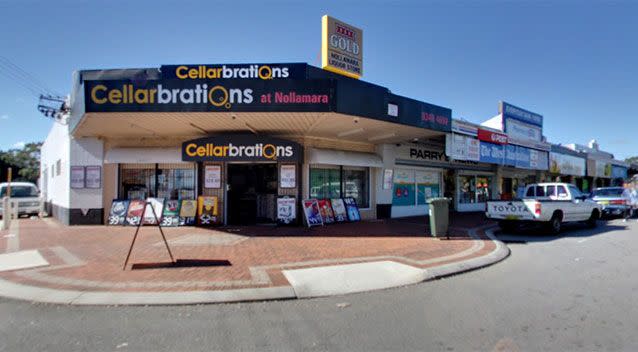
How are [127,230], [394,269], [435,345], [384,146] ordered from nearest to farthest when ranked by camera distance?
[435,345] < [394,269] < [127,230] < [384,146]

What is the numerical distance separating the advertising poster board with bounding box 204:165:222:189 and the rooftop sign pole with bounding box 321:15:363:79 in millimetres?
5960

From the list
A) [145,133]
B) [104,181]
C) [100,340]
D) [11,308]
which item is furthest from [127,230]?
[100,340]

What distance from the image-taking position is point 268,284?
19.2ft

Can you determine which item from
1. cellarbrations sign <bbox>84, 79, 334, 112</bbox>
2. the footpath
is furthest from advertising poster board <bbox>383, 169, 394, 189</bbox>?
cellarbrations sign <bbox>84, 79, 334, 112</bbox>

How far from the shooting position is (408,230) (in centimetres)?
1234

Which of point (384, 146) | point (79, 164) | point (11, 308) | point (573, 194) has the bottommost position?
point (11, 308)

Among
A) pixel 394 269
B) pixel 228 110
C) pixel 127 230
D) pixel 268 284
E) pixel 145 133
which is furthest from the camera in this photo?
pixel 145 133

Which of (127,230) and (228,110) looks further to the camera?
(127,230)

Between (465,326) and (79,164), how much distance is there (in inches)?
576

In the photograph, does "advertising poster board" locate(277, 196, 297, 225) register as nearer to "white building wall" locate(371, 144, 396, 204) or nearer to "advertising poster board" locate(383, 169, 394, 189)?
"white building wall" locate(371, 144, 396, 204)

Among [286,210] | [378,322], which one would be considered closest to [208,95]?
[286,210]

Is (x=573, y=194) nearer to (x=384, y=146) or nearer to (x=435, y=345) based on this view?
(x=384, y=146)

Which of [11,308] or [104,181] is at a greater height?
[104,181]

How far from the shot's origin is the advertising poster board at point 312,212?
13.1 meters
